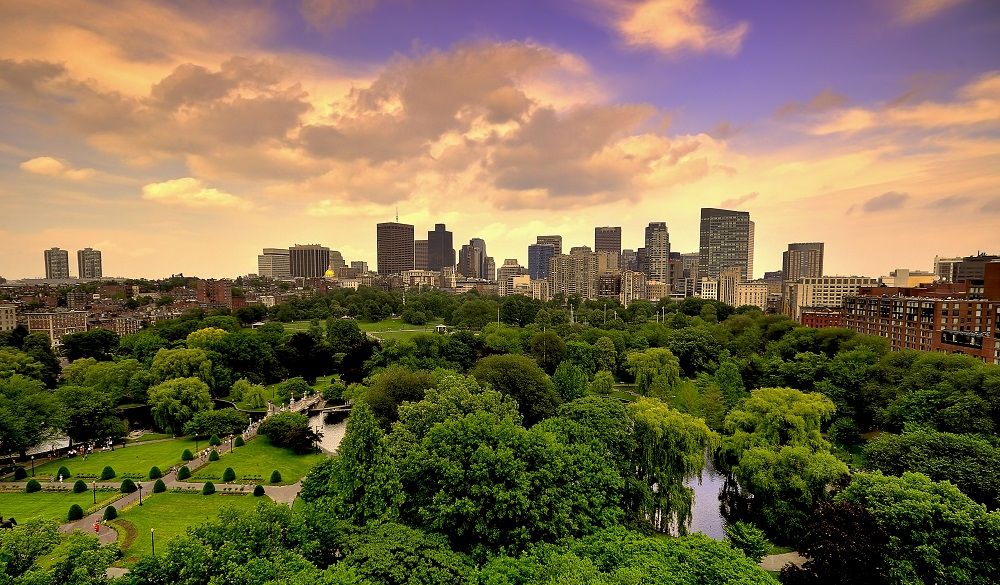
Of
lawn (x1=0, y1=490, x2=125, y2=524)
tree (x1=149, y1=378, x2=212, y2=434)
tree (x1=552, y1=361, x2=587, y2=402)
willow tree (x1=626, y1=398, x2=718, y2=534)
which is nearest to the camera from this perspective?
willow tree (x1=626, y1=398, x2=718, y2=534)

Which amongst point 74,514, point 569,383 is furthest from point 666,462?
point 74,514

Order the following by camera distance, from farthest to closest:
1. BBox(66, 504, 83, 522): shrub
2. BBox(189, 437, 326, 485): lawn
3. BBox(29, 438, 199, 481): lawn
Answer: BBox(29, 438, 199, 481): lawn < BBox(189, 437, 326, 485): lawn < BBox(66, 504, 83, 522): shrub

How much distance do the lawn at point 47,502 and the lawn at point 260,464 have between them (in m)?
4.74

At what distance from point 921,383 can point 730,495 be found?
22.3 meters

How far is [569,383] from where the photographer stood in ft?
158

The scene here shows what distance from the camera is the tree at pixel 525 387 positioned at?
41.7m

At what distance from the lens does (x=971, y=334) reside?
5369cm

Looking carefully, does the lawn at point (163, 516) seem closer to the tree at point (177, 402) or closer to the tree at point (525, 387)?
the tree at point (177, 402)

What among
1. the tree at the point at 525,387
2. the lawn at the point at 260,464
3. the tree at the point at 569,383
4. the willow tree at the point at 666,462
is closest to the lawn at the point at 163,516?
the lawn at the point at 260,464

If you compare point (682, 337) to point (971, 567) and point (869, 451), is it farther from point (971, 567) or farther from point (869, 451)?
point (971, 567)

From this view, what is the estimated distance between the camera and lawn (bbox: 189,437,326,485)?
33.2m

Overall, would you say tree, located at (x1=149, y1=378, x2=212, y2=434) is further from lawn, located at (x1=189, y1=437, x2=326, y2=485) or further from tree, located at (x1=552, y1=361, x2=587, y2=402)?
tree, located at (x1=552, y1=361, x2=587, y2=402)

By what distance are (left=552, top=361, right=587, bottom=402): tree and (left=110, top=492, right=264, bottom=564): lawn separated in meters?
27.4

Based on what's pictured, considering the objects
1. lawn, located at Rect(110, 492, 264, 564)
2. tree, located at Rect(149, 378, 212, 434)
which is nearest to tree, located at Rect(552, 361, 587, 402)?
lawn, located at Rect(110, 492, 264, 564)
